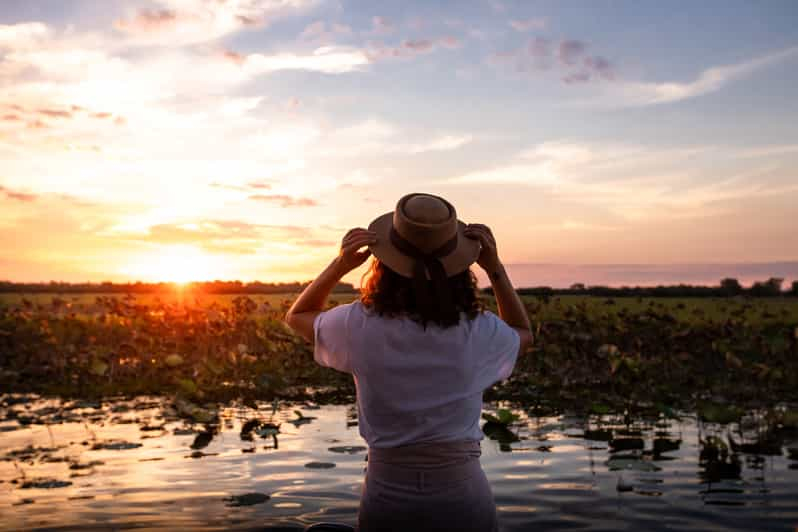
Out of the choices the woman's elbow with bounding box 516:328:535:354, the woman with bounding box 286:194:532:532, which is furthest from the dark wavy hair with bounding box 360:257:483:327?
the woman's elbow with bounding box 516:328:535:354

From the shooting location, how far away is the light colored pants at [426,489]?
2.71 metres

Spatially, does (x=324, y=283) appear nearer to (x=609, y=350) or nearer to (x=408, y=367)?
(x=408, y=367)

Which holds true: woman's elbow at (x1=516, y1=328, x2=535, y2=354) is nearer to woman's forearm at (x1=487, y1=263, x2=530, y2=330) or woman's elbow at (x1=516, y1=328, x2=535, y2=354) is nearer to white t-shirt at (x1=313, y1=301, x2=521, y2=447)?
woman's forearm at (x1=487, y1=263, x2=530, y2=330)

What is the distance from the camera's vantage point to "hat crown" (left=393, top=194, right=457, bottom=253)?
2748mm

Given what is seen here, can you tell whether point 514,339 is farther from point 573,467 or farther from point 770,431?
point 770,431

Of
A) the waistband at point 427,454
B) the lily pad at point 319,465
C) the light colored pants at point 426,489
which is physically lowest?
the lily pad at point 319,465

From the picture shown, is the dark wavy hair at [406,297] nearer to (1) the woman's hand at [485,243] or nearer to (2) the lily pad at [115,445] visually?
(1) the woman's hand at [485,243]

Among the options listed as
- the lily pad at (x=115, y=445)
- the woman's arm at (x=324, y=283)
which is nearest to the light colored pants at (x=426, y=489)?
the woman's arm at (x=324, y=283)

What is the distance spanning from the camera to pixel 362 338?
8.71 feet

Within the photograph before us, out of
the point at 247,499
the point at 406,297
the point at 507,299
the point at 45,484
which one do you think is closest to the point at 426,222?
the point at 406,297

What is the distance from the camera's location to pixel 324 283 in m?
2.91

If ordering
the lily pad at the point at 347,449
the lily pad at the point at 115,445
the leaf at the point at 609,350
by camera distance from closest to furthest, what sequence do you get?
the lily pad at the point at 347,449
the lily pad at the point at 115,445
the leaf at the point at 609,350

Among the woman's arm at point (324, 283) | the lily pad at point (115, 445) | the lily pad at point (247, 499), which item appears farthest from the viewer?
the lily pad at point (115, 445)

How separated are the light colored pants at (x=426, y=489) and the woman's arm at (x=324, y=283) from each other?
55 centimetres
